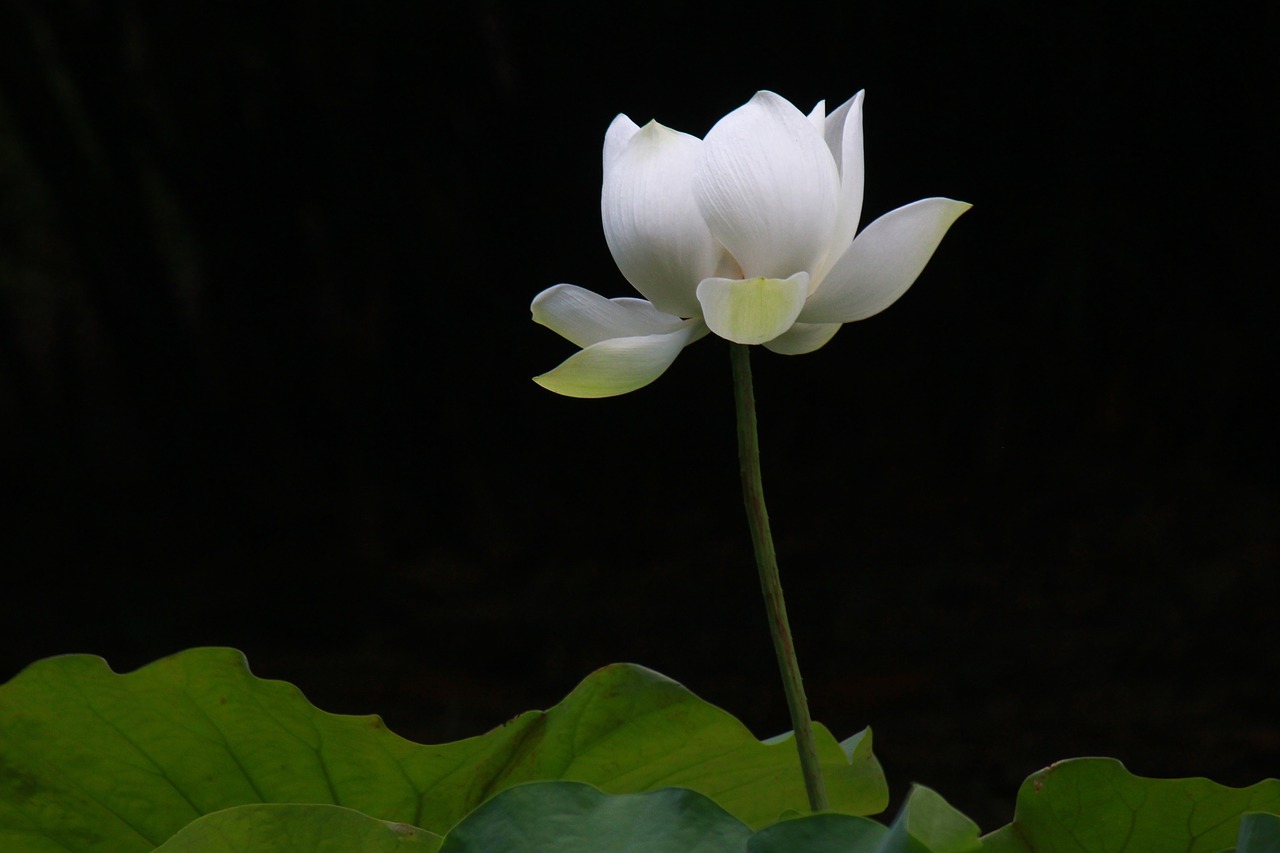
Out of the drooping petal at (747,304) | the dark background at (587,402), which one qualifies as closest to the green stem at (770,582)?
the drooping petal at (747,304)

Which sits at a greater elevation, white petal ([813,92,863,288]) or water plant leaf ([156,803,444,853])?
white petal ([813,92,863,288])

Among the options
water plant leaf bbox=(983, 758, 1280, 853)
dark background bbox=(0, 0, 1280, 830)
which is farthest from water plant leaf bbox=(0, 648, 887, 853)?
dark background bbox=(0, 0, 1280, 830)

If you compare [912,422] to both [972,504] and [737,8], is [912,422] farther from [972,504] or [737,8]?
[737,8]

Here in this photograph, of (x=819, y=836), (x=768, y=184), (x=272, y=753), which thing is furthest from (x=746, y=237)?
(x=272, y=753)

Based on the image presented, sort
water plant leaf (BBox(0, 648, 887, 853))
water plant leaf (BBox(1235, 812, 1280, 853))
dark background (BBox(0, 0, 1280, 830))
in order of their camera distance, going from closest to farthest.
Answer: water plant leaf (BBox(1235, 812, 1280, 853)) → water plant leaf (BBox(0, 648, 887, 853)) → dark background (BBox(0, 0, 1280, 830))

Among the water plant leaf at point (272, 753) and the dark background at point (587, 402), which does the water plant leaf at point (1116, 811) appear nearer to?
the water plant leaf at point (272, 753)

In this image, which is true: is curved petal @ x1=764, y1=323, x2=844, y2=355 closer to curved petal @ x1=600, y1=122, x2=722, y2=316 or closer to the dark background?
curved petal @ x1=600, y1=122, x2=722, y2=316

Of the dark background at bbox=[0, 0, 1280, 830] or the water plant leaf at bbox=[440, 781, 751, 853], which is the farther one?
the dark background at bbox=[0, 0, 1280, 830]
